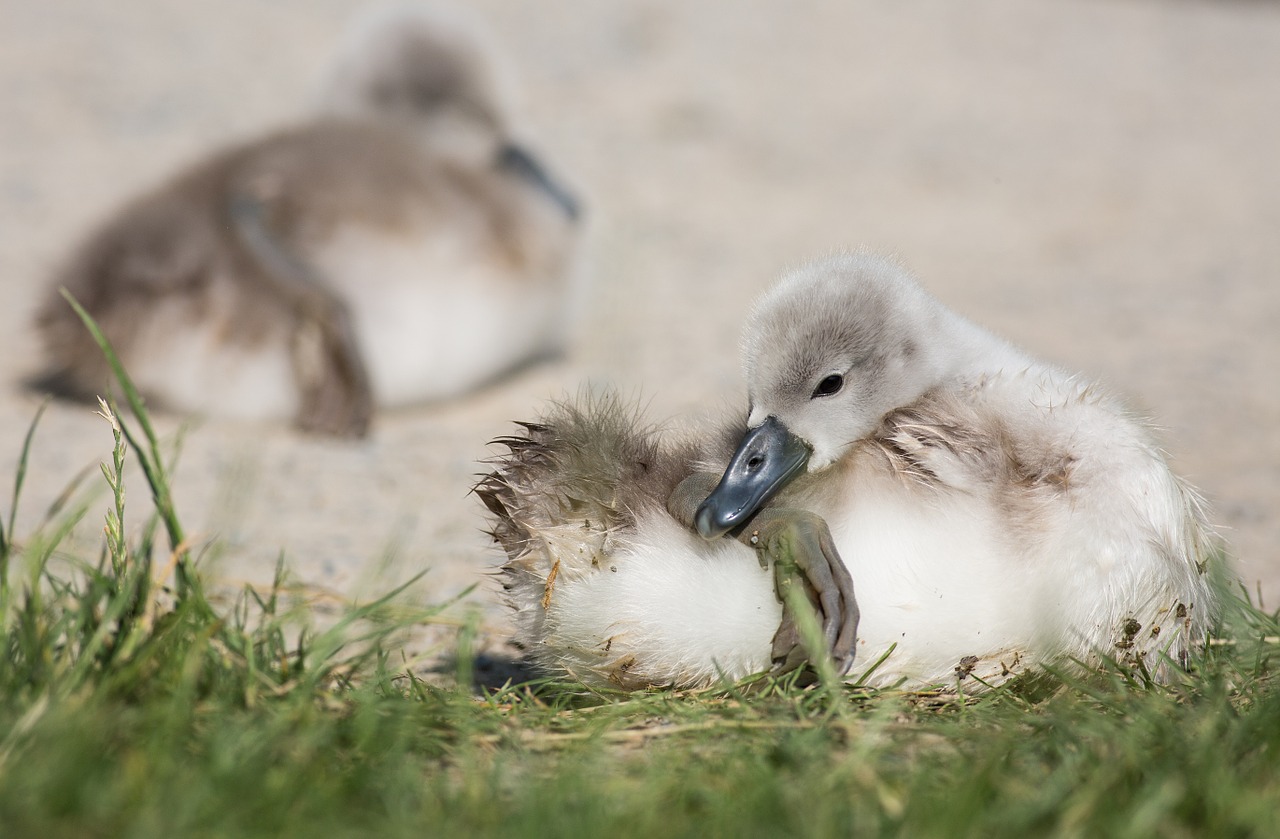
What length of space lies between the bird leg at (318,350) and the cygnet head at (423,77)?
1.66 meters

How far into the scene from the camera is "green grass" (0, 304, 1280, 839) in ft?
5.43

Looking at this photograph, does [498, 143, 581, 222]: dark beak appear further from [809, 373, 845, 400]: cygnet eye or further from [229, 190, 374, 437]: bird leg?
[809, 373, 845, 400]: cygnet eye

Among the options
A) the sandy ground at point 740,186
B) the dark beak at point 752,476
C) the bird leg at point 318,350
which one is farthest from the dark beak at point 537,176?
the dark beak at point 752,476

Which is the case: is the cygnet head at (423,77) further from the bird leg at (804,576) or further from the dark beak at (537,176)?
the bird leg at (804,576)

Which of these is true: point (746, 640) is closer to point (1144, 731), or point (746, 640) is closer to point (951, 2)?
point (1144, 731)

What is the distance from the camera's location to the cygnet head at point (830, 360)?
2.54 metres

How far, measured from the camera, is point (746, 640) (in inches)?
90.0

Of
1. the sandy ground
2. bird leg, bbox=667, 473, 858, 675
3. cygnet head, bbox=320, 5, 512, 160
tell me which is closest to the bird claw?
bird leg, bbox=667, 473, 858, 675

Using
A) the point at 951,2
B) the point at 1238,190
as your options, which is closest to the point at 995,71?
the point at 951,2

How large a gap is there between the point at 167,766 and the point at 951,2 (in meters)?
12.0

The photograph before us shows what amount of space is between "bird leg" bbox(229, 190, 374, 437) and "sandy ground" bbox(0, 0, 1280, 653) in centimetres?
14

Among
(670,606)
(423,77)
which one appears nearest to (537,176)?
(423,77)

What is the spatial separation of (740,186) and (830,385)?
6580mm

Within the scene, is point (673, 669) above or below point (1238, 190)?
below
